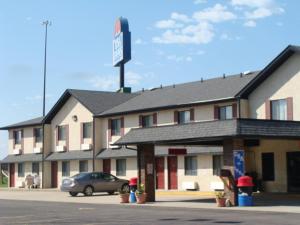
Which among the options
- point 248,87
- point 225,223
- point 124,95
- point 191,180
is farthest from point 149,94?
point 225,223

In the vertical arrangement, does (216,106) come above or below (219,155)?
above

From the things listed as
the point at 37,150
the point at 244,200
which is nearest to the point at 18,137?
the point at 37,150

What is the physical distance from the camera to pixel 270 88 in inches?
1400

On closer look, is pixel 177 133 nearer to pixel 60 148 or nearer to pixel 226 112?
pixel 226 112

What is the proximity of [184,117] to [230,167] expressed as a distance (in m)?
15.1

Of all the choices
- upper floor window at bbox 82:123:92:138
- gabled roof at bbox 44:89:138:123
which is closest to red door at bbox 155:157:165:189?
gabled roof at bbox 44:89:138:123

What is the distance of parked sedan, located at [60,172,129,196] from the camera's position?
38469 mm

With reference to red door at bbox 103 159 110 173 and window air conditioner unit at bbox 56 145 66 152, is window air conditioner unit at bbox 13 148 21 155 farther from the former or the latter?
red door at bbox 103 159 110 173

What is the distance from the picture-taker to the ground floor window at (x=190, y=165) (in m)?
41.1

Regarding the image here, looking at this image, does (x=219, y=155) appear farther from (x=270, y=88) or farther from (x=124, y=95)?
(x=124, y=95)

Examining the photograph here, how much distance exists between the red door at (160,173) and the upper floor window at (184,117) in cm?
334

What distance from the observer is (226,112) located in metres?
38.8

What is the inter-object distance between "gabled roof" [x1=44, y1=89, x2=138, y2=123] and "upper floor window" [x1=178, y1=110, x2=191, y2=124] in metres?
9.31

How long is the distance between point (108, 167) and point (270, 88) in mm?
17239
